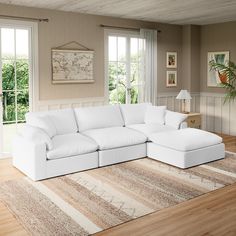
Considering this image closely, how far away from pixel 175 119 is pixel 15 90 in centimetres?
274

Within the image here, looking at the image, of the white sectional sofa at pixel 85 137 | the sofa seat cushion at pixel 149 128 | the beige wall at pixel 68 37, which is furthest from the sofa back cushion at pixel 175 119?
the beige wall at pixel 68 37

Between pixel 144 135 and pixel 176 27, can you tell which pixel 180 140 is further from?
pixel 176 27

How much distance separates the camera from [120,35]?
673cm

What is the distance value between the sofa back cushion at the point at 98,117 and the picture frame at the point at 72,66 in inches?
30.6

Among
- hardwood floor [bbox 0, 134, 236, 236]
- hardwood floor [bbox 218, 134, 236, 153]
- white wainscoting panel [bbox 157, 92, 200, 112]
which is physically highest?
white wainscoting panel [bbox 157, 92, 200, 112]

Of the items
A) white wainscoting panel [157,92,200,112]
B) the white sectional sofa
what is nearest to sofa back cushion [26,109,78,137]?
the white sectional sofa

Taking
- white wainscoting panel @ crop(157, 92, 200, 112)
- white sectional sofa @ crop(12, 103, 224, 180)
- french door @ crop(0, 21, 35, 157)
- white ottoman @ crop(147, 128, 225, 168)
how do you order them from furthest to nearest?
white wainscoting panel @ crop(157, 92, 200, 112), french door @ crop(0, 21, 35, 157), white ottoman @ crop(147, 128, 225, 168), white sectional sofa @ crop(12, 103, 224, 180)

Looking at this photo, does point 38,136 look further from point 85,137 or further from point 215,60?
point 215,60

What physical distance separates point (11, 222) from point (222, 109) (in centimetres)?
550

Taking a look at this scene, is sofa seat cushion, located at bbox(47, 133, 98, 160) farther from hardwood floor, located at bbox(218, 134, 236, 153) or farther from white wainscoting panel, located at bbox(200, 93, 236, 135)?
white wainscoting panel, located at bbox(200, 93, 236, 135)

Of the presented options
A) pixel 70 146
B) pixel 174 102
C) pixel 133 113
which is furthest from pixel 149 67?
pixel 70 146

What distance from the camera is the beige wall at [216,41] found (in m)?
7.12

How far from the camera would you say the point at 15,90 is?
568 cm

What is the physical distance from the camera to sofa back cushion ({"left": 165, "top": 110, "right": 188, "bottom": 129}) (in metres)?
5.85
